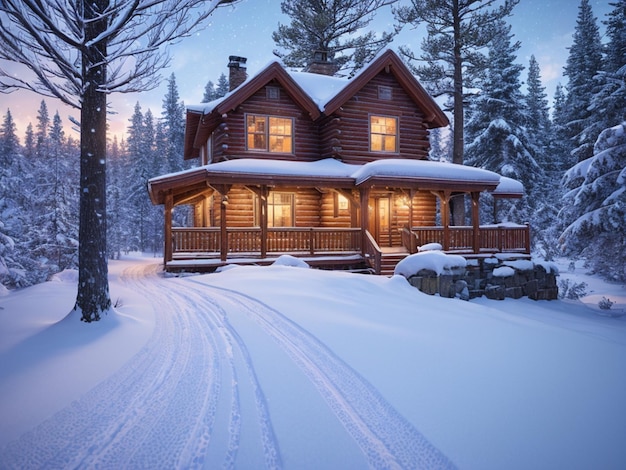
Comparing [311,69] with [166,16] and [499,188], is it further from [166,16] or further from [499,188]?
[166,16]

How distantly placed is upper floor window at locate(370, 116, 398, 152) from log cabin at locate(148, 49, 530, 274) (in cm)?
7

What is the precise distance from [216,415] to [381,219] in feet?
53.8

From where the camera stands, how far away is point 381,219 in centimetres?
1834

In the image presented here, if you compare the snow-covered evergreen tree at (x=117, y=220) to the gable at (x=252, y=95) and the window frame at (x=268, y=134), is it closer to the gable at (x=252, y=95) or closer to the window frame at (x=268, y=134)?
the gable at (x=252, y=95)

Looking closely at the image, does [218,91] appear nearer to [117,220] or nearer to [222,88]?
[222,88]

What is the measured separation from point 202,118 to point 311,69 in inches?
336

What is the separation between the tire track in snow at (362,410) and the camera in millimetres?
2264

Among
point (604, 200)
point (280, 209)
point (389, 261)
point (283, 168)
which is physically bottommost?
point (389, 261)

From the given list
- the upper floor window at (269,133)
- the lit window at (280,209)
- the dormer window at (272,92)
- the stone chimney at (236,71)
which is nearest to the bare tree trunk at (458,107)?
the lit window at (280,209)

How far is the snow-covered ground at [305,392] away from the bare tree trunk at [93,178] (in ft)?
1.94

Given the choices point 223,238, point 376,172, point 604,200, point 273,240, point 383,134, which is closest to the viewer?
point 223,238

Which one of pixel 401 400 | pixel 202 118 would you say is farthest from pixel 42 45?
pixel 202 118

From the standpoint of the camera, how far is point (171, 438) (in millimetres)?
2463

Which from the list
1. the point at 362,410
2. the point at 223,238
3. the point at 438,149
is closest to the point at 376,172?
the point at 223,238
